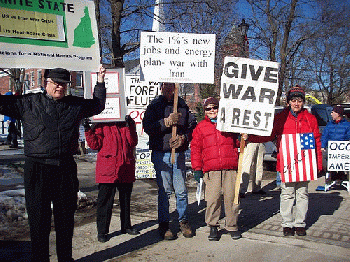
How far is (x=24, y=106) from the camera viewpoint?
371cm

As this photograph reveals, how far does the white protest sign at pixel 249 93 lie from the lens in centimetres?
516

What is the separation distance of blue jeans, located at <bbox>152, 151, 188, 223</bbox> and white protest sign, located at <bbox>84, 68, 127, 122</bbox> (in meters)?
0.73

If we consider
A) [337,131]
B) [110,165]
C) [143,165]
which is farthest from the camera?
[143,165]

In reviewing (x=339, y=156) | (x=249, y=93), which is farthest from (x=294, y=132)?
(x=339, y=156)

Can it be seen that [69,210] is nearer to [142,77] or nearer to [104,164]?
[104,164]

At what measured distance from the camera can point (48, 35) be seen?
163 inches

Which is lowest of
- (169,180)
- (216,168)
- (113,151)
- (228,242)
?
(228,242)

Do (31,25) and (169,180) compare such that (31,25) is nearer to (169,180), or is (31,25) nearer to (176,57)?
(176,57)

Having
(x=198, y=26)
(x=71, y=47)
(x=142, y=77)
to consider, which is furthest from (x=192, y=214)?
(x=198, y=26)

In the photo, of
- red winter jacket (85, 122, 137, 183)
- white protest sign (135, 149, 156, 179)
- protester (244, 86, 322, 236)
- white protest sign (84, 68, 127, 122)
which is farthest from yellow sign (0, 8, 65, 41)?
white protest sign (135, 149, 156, 179)

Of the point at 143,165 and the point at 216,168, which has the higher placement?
the point at 216,168

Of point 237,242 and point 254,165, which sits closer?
point 237,242

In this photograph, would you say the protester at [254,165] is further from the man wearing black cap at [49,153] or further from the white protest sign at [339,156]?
the man wearing black cap at [49,153]

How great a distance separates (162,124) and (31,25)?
196 centimetres
